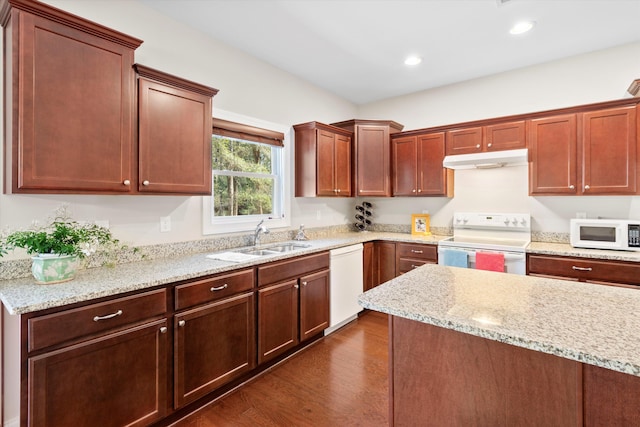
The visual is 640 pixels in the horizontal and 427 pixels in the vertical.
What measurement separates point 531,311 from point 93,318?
77.8 inches

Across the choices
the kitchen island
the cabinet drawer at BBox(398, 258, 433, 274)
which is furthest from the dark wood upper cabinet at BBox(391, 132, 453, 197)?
the kitchen island

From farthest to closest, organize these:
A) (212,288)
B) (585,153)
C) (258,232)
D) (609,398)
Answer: (258,232), (585,153), (212,288), (609,398)

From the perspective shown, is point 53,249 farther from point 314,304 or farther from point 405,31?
point 405,31

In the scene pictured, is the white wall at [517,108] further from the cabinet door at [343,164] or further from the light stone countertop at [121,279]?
the cabinet door at [343,164]

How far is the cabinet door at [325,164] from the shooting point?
138 inches

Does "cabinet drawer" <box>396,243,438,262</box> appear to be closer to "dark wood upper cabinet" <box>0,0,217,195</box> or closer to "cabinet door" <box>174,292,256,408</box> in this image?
"cabinet door" <box>174,292,256,408</box>

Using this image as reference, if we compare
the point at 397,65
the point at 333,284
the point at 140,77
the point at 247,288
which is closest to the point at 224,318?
the point at 247,288

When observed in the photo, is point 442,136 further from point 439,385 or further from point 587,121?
point 439,385

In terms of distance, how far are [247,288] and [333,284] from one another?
3.78 feet

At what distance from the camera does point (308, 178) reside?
11.6 ft

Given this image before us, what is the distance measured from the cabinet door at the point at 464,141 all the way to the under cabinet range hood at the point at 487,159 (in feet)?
0.35

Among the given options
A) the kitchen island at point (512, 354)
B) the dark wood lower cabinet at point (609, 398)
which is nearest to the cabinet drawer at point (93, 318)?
the kitchen island at point (512, 354)

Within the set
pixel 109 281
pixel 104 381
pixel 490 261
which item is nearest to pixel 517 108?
pixel 490 261

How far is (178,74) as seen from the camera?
99.6 inches
